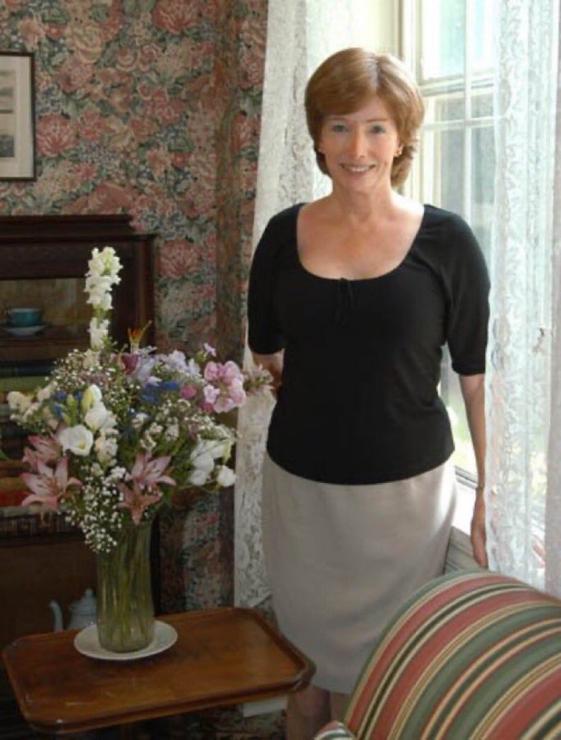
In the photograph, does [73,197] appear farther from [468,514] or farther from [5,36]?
[468,514]

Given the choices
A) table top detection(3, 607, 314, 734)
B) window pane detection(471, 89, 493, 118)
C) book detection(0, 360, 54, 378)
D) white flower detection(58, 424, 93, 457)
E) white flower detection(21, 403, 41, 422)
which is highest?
window pane detection(471, 89, 493, 118)

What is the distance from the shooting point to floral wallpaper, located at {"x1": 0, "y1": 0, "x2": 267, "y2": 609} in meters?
3.20

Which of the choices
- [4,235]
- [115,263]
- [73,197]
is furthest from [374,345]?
[73,197]

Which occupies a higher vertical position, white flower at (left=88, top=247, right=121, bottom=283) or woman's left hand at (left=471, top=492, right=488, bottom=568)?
white flower at (left=88, top=247, right=121, bottom=283)

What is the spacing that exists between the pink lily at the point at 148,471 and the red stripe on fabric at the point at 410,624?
17.9 inches

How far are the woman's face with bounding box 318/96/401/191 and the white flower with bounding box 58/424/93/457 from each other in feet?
2.30

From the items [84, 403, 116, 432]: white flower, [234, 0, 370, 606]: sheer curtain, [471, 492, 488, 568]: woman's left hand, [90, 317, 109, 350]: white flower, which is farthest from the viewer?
[234, 0, 370, 606]: sheer curtain

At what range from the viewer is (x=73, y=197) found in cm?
331

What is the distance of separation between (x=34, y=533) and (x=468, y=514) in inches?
46.9

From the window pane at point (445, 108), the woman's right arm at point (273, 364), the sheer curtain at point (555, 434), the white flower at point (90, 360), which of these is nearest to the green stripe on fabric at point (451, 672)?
the sheer curtain at point (555, 434)

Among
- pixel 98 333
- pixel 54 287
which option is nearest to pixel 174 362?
pixel 98 333

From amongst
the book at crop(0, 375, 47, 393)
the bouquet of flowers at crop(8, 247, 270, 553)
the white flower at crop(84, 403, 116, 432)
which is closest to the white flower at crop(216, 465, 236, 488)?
the bouquet of flowers at crop(8, 247, 270, 553)

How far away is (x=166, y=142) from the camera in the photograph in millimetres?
3379

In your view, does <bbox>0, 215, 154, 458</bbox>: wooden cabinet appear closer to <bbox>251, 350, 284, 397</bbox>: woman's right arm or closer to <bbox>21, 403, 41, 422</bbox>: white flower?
<bbox>251, 350, 284, 397</bbox>: woman's right arm
